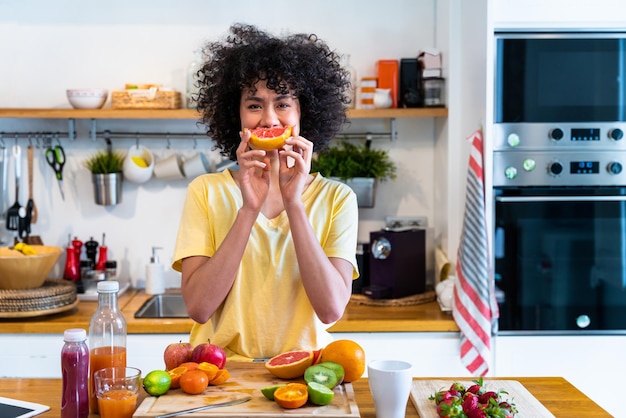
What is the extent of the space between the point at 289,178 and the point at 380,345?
1289 millimetres

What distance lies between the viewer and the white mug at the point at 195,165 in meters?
3.58

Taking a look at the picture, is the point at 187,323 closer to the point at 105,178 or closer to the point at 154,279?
the point at 154,279

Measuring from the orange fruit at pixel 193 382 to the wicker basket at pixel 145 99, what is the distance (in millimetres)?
2021

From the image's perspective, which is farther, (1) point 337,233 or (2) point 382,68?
(2) point 382,68

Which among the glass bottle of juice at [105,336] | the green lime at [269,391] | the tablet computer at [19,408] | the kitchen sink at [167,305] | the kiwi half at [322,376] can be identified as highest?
the glass bottle of juice at [105,336]

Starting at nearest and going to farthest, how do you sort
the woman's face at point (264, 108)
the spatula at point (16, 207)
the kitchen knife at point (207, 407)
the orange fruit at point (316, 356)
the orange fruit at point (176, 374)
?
the kitchen knife at point (207, 407) < the orange fruit at point (176, 374) < the orange fruit at point (316, 356) < the woman's face at point (264, 108) < the spatula at point (16, 207)

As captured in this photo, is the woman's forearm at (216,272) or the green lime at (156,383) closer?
the green lime at (156,383)

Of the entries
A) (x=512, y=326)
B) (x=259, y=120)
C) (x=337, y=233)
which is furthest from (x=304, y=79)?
(x=512, y=326)

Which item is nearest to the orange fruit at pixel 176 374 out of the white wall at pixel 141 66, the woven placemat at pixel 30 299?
the woven placemat at pixel 30 299

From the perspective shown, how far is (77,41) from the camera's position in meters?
3.62

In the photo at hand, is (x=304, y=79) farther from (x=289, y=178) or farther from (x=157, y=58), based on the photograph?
(x=157, y=58)

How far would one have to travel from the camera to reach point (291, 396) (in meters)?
1.54

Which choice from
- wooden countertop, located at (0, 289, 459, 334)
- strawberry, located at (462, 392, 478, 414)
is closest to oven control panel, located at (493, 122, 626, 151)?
wooden countertop, located at (0, 289, 459, 334)

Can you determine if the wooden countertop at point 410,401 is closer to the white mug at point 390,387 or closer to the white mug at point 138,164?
the white mug at point 390,387
